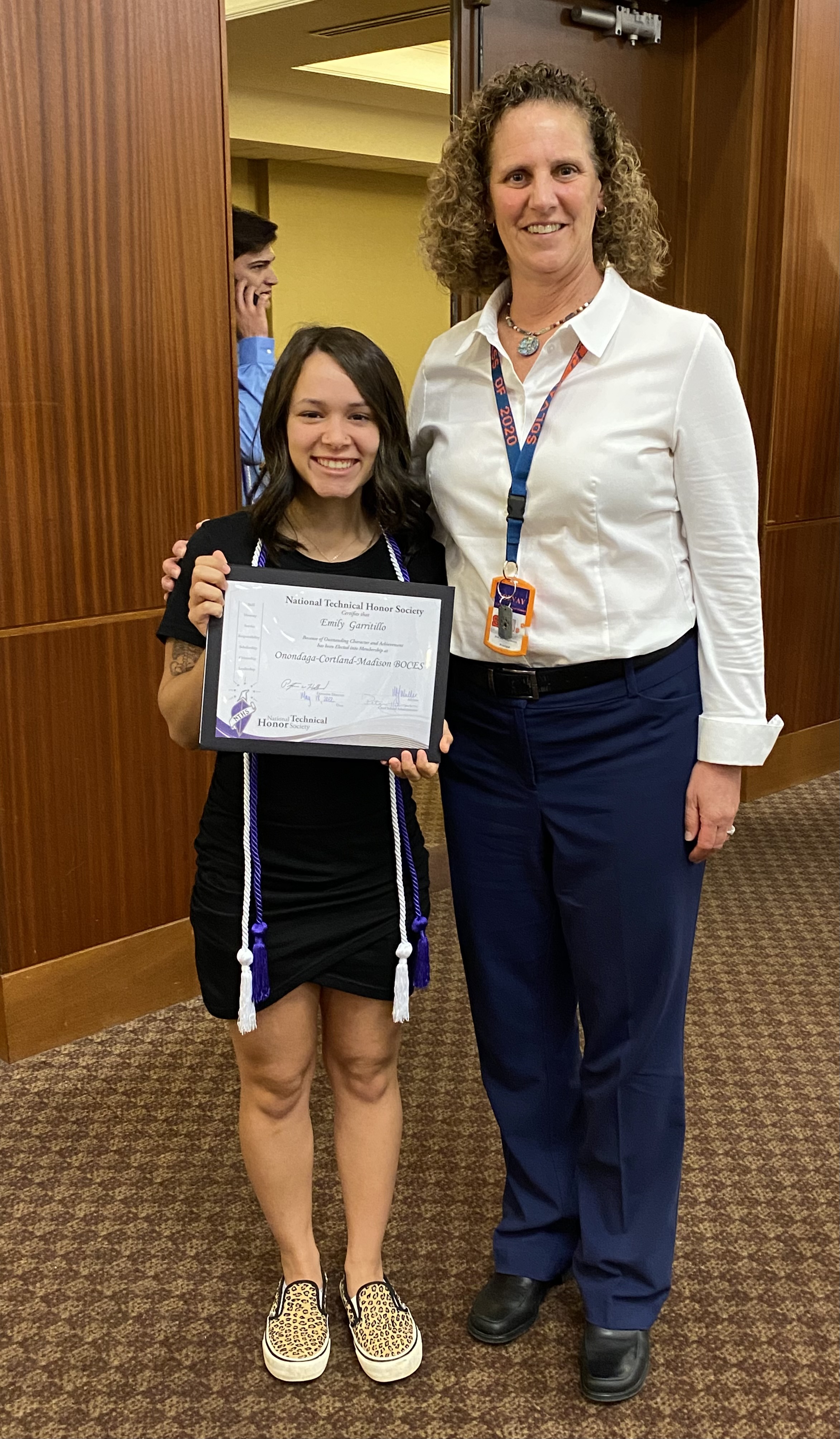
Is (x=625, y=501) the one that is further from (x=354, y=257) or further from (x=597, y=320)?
(x=354, y=257)

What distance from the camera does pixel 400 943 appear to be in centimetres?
184

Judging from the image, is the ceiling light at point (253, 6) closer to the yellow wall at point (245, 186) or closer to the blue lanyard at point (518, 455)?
the yellow wall at point (245, 186)

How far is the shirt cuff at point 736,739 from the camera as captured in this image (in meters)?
1.76

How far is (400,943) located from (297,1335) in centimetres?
65

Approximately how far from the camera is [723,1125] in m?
2.66

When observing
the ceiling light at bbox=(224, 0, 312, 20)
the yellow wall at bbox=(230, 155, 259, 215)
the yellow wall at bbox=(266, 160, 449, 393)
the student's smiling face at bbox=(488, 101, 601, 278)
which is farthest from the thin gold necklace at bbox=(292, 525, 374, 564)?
the yellow wall at bbox=(230, 155, 259, 215)

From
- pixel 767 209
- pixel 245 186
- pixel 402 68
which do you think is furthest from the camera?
pixel 245 186

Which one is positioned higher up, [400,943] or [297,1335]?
[400,943]

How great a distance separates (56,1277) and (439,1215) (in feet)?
2.22

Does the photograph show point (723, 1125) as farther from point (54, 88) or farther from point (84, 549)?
point (54, 88)

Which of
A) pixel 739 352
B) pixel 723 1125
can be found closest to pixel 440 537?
pixel 723 1125

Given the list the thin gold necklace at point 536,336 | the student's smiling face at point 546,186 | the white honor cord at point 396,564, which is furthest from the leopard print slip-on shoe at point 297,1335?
the student's smiling face at point 546,186

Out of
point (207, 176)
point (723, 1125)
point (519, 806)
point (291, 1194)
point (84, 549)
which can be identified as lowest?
point (723, 1125)
